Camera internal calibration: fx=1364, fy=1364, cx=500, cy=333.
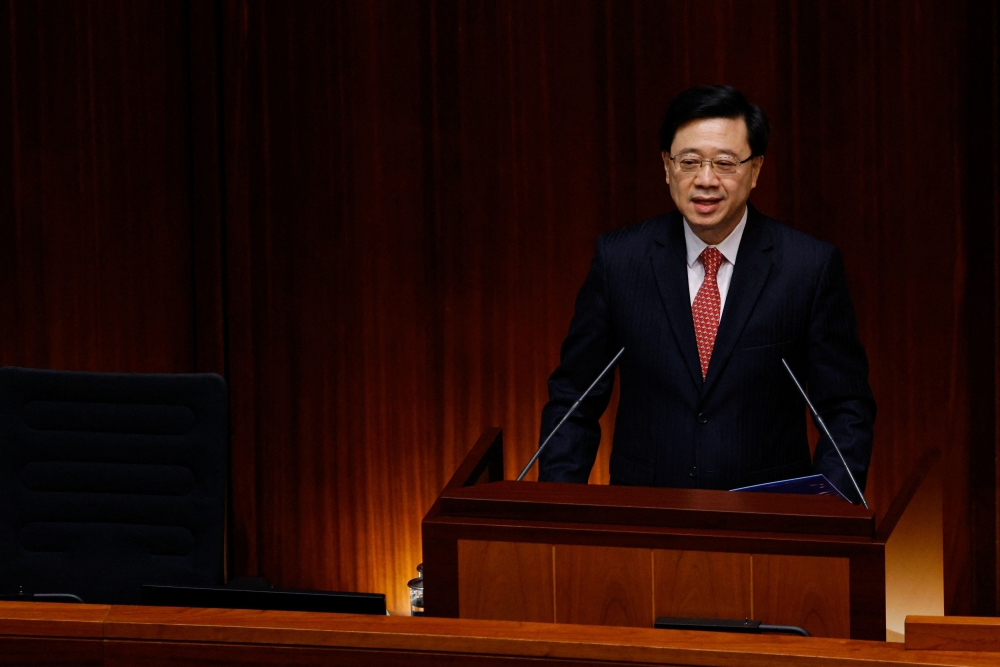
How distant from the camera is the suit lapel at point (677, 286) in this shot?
7.01ft

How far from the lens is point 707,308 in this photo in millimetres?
2174

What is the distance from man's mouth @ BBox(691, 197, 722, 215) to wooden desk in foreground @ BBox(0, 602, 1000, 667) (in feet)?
3.01

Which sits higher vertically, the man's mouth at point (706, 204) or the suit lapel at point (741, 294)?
the man's mouth at point (706, 204)

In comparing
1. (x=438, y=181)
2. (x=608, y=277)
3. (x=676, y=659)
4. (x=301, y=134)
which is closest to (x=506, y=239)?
(x=438, y=181)

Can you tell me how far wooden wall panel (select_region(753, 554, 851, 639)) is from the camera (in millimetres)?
1457

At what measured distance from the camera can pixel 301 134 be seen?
3.25m

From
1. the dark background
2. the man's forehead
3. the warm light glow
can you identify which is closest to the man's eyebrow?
the man's forehead

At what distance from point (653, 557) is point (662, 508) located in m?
0.06

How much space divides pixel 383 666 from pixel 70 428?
1.22m

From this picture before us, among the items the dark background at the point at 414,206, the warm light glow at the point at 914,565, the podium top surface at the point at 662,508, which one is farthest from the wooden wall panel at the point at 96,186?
the warm light glow at the point at 914,565

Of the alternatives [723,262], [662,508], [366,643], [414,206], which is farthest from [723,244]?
[414,206]

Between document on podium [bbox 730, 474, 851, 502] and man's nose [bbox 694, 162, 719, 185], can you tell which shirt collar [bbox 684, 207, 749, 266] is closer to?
man's nose [bbox 694, 162, 719, 185]

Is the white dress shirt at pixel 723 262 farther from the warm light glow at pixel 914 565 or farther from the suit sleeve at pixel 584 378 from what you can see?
the warm light glow at pixel 914 565

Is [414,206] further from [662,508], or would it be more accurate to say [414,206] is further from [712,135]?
Answer: [662,508]
